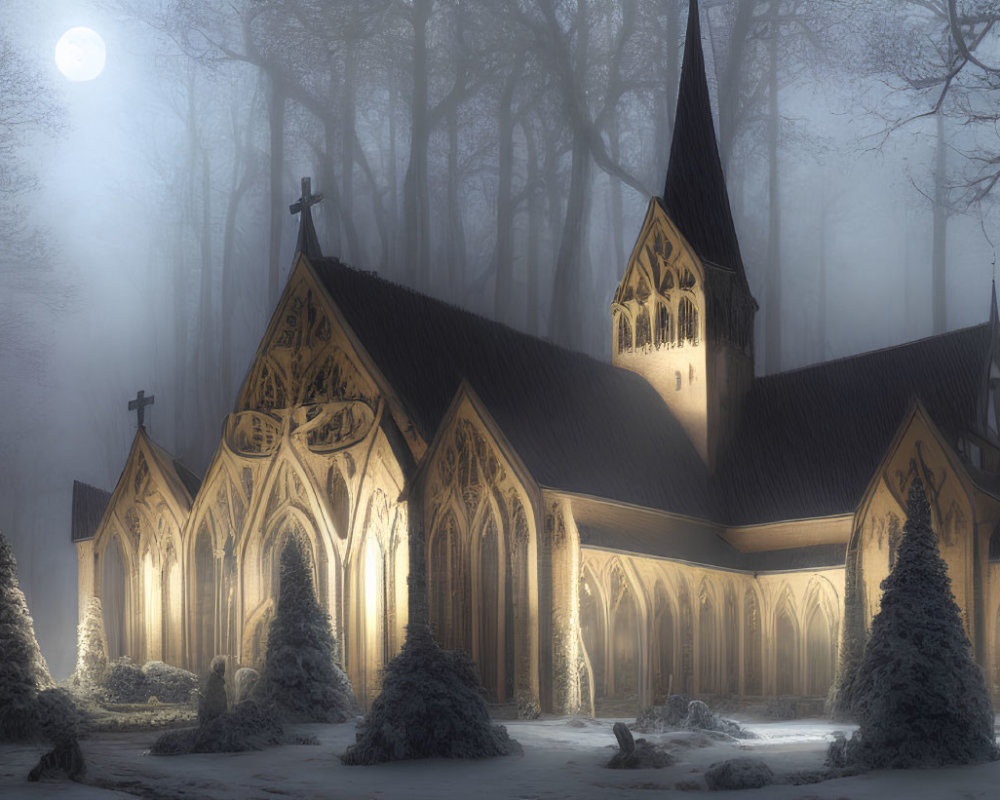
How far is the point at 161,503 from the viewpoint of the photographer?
44656mm

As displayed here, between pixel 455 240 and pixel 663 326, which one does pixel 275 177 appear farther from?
pixel 663 326

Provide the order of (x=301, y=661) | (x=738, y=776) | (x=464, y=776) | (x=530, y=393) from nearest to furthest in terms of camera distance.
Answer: (x=738, y=776) < (x=464, y=776) < (x=301, y=661) < (x=530, y=393)

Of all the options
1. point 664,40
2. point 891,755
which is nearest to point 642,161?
point 664,40

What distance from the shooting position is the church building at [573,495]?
1453 inches

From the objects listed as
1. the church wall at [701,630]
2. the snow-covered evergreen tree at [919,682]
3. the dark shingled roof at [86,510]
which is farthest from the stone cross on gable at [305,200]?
the snow-covered evergreen tree at [919,682]

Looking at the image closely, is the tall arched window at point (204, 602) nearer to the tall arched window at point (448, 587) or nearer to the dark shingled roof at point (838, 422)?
the tall arched window at point (448, 587)

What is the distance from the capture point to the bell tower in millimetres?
48781

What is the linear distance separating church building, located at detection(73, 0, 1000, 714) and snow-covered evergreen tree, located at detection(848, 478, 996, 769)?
44.3ft

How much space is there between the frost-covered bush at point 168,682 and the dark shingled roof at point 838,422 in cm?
1754

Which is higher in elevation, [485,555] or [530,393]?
[530,393]

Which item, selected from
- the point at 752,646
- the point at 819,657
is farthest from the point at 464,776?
the point at 752,646

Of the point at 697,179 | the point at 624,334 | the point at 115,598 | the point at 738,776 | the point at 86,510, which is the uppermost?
the point at 697,179

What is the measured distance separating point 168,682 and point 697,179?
25456mm

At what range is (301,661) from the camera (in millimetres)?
32688
